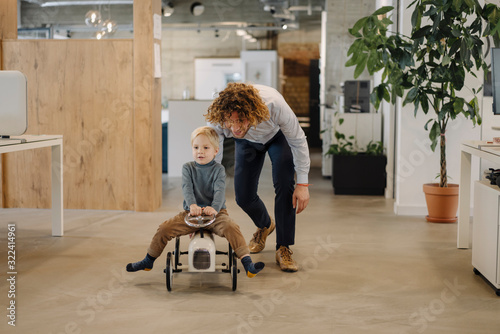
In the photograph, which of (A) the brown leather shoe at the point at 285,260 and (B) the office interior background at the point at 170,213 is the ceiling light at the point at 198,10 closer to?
(B) the office interior background at the point at 170,213

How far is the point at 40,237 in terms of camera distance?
437 centimetres

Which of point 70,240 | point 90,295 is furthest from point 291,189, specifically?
point 70,240

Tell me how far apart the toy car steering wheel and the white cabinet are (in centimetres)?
137

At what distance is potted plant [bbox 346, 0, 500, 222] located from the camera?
4.26 metres

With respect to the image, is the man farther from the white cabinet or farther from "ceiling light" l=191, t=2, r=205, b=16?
"ceiling light" l=191, t=2, r=205, b=16

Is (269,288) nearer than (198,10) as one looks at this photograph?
Yes

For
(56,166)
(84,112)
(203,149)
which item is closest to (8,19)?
(84,112)

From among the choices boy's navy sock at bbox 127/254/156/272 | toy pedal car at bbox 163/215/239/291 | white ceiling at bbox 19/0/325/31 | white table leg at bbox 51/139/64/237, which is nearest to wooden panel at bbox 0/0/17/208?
white table leg at bbox 51/139/64/237

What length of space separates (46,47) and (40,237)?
1.90 metres

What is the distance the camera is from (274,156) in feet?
11.4

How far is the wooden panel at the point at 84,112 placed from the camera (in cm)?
541

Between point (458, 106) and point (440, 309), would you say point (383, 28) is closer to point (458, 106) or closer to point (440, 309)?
point (458, 106)

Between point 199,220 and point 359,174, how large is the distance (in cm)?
389

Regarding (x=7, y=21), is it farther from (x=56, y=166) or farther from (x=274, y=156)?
(x=274, y=156)
